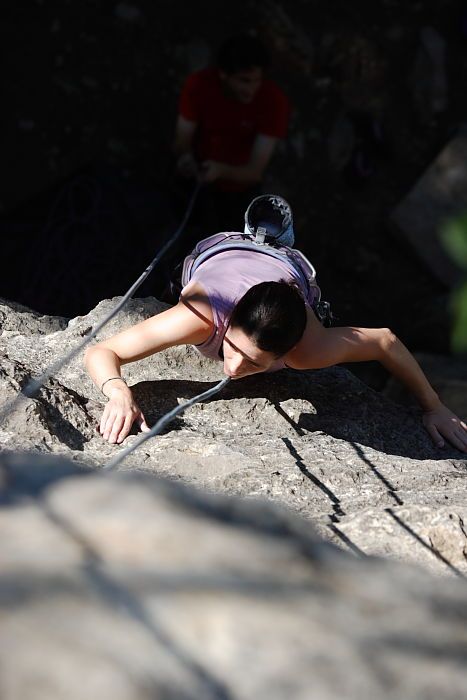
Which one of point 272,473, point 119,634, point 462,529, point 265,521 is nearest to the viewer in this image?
point 119,634

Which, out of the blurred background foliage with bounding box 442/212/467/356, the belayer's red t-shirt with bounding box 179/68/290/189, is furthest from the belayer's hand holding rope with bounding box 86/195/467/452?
the blurred background foliage with bounding box 442/212/467/356

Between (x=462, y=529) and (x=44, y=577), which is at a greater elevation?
(x=44, y=577)

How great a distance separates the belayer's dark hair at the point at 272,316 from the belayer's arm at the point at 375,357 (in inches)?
4.7

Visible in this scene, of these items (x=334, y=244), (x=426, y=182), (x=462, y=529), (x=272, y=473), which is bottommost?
(x=334, y=244)

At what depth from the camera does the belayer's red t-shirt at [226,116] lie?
12.0ft

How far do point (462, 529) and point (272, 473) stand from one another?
0.40 m

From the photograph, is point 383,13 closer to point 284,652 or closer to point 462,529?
point 462,529

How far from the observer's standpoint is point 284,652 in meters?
0.67

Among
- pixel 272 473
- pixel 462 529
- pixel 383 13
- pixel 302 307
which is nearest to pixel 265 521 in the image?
pixel 462 529

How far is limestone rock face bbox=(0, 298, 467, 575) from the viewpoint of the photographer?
157 centimetres

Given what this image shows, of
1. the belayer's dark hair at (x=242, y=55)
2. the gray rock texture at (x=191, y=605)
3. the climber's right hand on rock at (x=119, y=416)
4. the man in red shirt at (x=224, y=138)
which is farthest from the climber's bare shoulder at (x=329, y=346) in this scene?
the belayer's dark hair at (x=242, y=55)

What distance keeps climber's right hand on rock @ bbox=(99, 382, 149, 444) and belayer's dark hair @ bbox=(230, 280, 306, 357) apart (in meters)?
0.28

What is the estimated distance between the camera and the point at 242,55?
347cm

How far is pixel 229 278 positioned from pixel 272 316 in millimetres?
263
